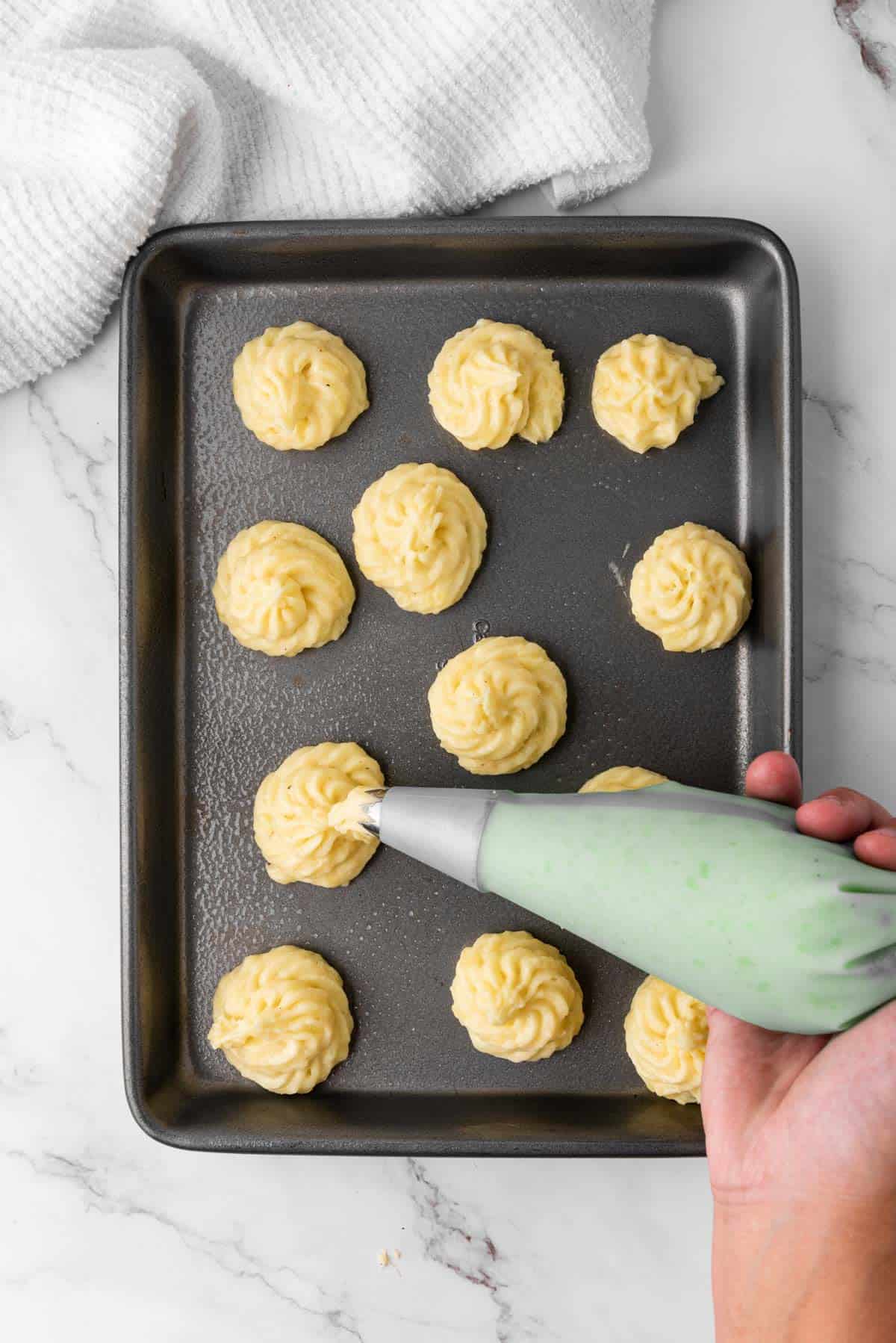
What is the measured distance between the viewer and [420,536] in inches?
48.4

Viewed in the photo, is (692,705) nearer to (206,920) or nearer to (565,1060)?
(565,1060)

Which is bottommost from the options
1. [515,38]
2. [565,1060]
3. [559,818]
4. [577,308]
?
[565,1060]

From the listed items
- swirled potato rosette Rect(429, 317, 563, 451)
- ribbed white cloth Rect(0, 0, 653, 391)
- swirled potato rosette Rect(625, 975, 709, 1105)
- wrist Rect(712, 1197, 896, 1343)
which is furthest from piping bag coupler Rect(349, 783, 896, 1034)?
ribbed white cloth Rect(0, 0, 653, 391)

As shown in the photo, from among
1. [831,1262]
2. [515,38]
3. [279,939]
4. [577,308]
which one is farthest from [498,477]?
[831,1262]

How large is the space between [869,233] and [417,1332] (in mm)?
1351

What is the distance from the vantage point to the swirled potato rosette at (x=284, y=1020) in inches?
48.3

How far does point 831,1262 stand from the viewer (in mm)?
911

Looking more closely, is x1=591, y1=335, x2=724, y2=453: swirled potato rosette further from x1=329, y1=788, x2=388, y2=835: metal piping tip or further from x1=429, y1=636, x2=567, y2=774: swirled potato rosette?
x1=329, y1=788, x2=388, y2=835: metal piping tip

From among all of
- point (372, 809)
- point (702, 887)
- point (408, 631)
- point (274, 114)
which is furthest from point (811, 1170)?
point (274, 114)

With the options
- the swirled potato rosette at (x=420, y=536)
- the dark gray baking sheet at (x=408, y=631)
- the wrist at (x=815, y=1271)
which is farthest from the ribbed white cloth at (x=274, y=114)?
the wrist at (x=815, y=1271)

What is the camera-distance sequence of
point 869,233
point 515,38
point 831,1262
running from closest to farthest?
point 831,1262, point 515,38, point 869,233

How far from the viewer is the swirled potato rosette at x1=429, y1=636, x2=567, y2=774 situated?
1226mm

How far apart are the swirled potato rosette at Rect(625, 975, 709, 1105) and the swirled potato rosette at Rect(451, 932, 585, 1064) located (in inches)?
2.9

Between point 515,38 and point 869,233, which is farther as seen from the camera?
point 869,233
